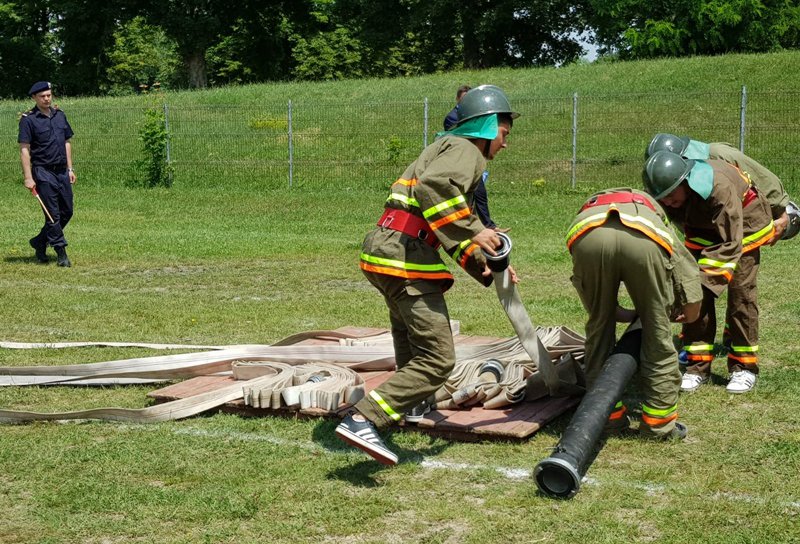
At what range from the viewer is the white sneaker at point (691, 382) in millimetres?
6977

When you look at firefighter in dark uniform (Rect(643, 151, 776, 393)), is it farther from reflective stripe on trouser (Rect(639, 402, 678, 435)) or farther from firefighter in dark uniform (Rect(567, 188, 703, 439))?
reflective stripe on trouser (Rect(639, 402, 678, 435))

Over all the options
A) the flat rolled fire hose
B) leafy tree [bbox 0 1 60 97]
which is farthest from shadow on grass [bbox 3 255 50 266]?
leafy tree [bbox 0 1 60 97]

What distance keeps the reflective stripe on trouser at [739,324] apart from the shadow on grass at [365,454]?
2307 mm

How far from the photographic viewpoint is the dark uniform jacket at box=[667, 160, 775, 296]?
257 inches

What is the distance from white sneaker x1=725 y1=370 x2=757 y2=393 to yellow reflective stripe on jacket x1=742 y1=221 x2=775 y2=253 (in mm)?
858

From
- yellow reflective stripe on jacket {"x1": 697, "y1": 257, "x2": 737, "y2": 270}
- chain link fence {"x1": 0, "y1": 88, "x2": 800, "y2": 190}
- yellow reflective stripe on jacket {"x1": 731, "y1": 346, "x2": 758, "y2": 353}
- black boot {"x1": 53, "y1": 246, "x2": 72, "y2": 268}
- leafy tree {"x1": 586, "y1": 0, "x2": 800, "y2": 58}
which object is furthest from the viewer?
leafy tree {"x1": 586, "y1": 0, "x2": 800, "y2": 58}

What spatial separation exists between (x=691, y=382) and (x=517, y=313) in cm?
185

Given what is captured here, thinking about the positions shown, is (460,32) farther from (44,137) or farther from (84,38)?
(44,137)

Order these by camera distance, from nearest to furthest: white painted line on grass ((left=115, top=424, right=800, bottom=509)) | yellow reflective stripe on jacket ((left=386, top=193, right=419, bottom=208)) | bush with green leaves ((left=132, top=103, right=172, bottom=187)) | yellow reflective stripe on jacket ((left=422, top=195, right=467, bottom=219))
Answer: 1. white painted line on grass ((left=115, top=424, right=800, bottom=509))
2. yellow reflective stripe on jacket ((left=422, top=195, right=467, bottom=219))
3. yellow reflective stripe on jacket ((left=386, top=193, right=419, bottom=208))
4. bush with green leaves ((left=132, top=103, right=172, bottom=187))

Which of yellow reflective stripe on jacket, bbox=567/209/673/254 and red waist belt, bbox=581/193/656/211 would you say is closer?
yellow reflective stripe on jacket, bbox=567/209/673/254

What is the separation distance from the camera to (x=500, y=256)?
17.3ft

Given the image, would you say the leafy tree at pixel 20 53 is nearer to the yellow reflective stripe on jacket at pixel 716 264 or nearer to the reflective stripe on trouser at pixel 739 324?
the reflective stripe on trouser at pixel 739 324

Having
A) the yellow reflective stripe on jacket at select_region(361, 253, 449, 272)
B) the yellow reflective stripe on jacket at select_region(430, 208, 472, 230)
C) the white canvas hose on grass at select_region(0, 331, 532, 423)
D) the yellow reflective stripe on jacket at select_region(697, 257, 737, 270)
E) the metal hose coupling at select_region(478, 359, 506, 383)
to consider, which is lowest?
the white canvas hose on grass at select_region(0, 331, 532, 423)

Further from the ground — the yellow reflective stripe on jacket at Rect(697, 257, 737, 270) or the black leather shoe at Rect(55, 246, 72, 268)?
the yellow reflective stripe on jacket at Rect(697, 257, 737, 270)
